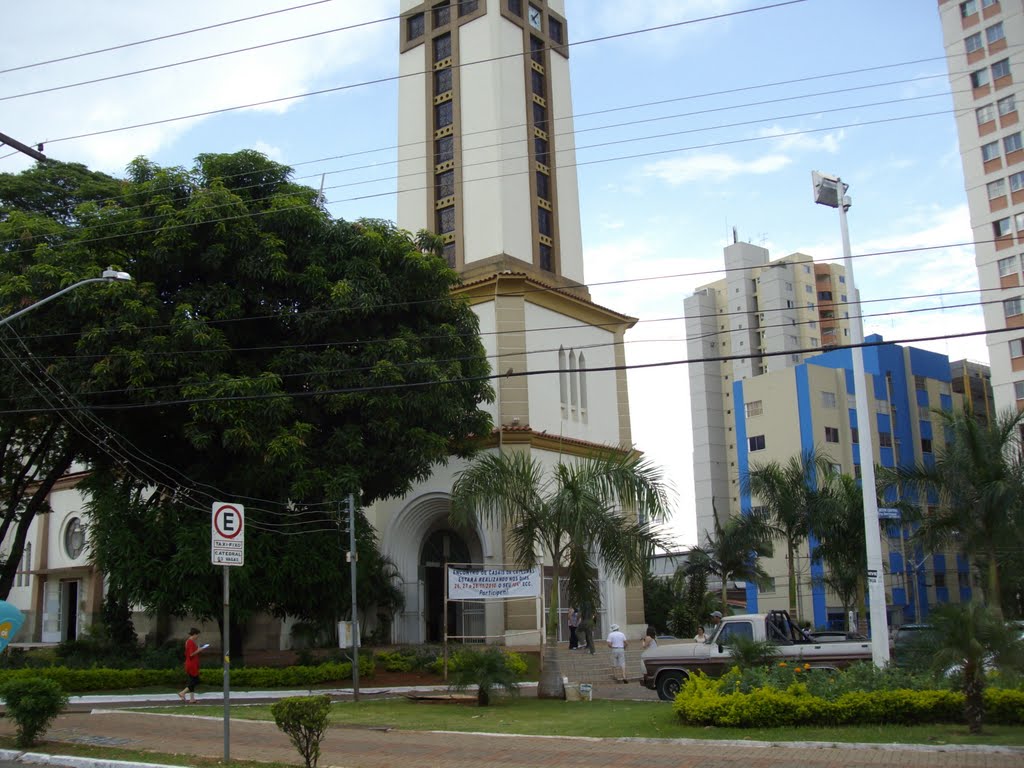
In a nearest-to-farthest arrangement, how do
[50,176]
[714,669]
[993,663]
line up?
[993,663], [714,669], [50,176]

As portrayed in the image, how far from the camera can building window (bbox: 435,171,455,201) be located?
34.9 m

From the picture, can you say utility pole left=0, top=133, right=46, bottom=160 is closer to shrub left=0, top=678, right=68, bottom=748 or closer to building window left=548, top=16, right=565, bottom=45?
shrub left=0, top=678, right=68, bottom=748

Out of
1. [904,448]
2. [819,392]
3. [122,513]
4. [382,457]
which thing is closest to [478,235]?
[382,457]

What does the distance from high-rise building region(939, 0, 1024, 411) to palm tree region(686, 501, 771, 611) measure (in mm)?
28936

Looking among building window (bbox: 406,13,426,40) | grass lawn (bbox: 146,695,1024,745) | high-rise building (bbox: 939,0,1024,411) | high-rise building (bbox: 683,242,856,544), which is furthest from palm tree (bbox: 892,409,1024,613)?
high-rise building (bbox: 683,242,856,544)

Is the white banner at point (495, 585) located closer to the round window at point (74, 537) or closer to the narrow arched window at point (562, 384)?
the narrow arched window at point (562, 384)

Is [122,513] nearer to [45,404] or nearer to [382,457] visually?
[45,404]

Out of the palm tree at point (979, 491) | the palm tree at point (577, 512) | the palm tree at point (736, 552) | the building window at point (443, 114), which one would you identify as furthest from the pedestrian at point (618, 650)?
the building window at point (443, 114)

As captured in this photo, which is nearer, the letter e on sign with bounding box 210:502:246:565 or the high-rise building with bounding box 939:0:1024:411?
the letter e on sign with bounding box 210:502:246:565

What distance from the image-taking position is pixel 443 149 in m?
35.7

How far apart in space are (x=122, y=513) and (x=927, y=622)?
61.1 ft

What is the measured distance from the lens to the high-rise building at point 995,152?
56250 millimetres

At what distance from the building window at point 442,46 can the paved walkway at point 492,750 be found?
27.4m

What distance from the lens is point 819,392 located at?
214ft
